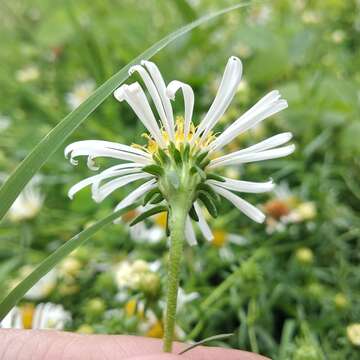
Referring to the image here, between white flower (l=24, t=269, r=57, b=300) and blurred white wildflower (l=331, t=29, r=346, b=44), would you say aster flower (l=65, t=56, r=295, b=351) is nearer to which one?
white flower (l=24, t=269, r=57, b=300)

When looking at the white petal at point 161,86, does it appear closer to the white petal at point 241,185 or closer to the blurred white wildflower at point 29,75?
the white petal at point 241,185

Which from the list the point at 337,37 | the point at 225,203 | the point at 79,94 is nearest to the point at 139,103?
the point at 225,203

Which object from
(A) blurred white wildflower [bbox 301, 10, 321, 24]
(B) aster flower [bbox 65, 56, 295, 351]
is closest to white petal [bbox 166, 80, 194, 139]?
(B) aster flower [bbox 65, 56, 295, 351]

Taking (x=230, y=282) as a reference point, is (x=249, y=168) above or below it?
above

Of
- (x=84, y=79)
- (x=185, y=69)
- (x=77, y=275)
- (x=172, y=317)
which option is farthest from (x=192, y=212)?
(x=84, y=79)

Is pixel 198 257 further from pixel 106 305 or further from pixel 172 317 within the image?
pixel 172 317
